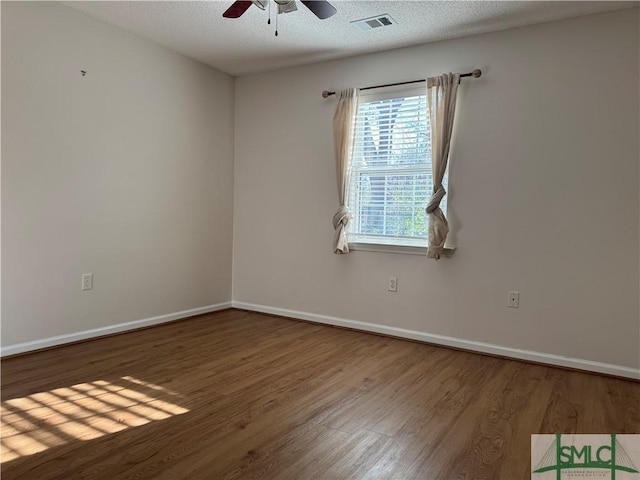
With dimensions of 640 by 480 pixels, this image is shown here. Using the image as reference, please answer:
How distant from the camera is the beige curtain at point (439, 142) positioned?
3.60m

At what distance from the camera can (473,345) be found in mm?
3617

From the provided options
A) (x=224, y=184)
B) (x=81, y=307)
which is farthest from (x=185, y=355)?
(x=224, y=184)

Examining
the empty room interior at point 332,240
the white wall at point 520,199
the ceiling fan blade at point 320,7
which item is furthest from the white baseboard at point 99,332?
the ceiling fan blade at point 320,7

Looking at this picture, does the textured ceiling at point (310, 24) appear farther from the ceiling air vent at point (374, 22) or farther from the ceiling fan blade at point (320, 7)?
the ceiling fan blade at point (320, 7)

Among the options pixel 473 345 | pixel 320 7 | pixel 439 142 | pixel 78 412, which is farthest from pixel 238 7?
pixel 473 345

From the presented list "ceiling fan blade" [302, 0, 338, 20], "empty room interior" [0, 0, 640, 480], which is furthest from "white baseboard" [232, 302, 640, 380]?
"ceiling fan blade" [302, 0, 338, 20]

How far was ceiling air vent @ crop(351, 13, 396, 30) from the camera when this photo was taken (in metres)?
3.35

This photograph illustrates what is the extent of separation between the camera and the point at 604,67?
3137 millimetres

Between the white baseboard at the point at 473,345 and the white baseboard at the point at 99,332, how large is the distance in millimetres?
720

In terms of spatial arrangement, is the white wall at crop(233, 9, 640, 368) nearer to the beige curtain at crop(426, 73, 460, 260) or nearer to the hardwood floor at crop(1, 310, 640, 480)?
the beige curtain at crop(426, 73, 460, 260)

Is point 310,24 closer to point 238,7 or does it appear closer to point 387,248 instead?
point 238,7

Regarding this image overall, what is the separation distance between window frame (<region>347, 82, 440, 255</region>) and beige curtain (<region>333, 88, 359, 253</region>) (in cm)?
7

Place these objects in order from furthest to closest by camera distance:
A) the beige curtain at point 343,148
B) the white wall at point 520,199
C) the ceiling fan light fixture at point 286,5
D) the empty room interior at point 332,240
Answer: the beige curtain at point 343,148, the white wall at point 520,199, the ceiling fan light fixture at point 286,5, the empty room interior at point 332,240

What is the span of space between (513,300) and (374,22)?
243cm
